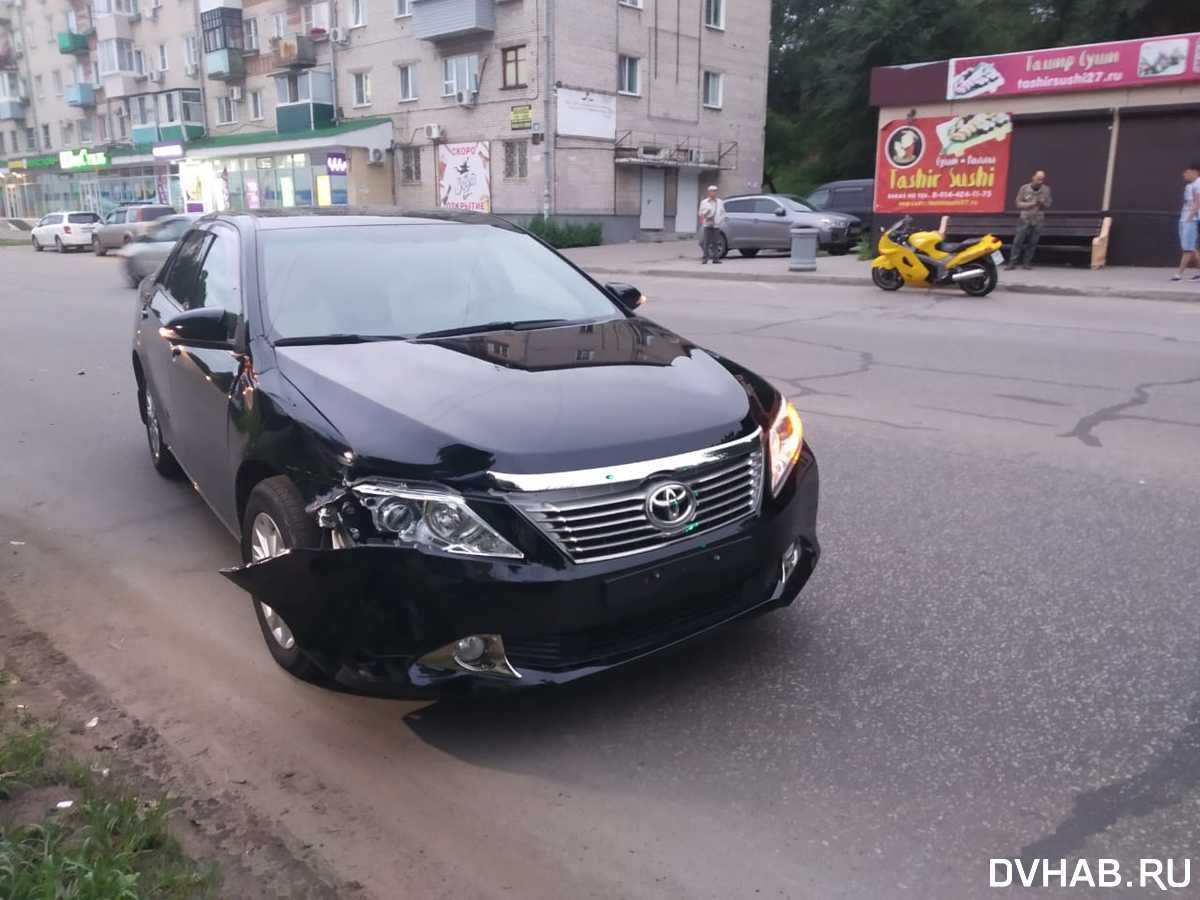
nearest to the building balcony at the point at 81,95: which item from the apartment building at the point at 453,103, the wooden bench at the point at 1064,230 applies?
the apartment building at the point at 453,103

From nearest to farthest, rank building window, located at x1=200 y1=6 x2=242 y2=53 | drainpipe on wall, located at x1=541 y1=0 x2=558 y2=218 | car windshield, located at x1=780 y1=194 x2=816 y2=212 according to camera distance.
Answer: car windshield, located at x1=780 y1=194 x2=816 y2=212 → drainpipe on wall, located at x1=541 y1=0 x2=558 y2=218 → building window, located at x1=200 y1=6 x2=242 y2=53

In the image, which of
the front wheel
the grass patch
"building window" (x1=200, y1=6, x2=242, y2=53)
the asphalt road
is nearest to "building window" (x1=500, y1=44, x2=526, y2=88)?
"building window" (x1=200, y1=6, x2=242, y2=53)

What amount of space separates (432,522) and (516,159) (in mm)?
32149

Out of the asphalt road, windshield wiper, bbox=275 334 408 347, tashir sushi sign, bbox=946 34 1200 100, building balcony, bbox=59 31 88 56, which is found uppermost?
building balcony, bbox=59 31 88 56

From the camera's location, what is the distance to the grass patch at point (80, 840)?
8.00 feet

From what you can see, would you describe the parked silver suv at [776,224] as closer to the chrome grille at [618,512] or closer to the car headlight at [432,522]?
the chrome grille at [618,512]

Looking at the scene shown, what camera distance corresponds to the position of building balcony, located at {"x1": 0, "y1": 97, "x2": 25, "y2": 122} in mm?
63344

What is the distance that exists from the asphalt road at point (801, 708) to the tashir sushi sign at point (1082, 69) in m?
14.7

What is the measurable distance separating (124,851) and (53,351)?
422 inches

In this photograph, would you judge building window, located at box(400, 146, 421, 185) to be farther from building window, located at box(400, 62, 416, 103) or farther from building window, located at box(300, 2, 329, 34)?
building window, located at box(300, 2, 329, 34)

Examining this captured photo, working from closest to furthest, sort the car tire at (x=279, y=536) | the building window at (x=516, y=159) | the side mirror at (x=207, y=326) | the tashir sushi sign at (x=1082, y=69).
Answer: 1. the car tire at (x=279, y=536)
2. the side mirror at (x=207, y=326)
3. the tashir sushi sign at (x=1082, y=69)
4. the building window at (x=516, y=159)

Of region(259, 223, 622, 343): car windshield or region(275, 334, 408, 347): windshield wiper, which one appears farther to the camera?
region(259, 223, 622, 343): car windshield

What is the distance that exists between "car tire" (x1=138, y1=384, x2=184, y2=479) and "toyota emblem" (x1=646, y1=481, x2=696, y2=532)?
4036 mm

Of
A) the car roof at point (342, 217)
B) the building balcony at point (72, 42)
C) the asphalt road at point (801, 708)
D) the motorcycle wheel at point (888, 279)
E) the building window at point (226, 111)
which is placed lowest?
the asphalt road at point (801, 708)
